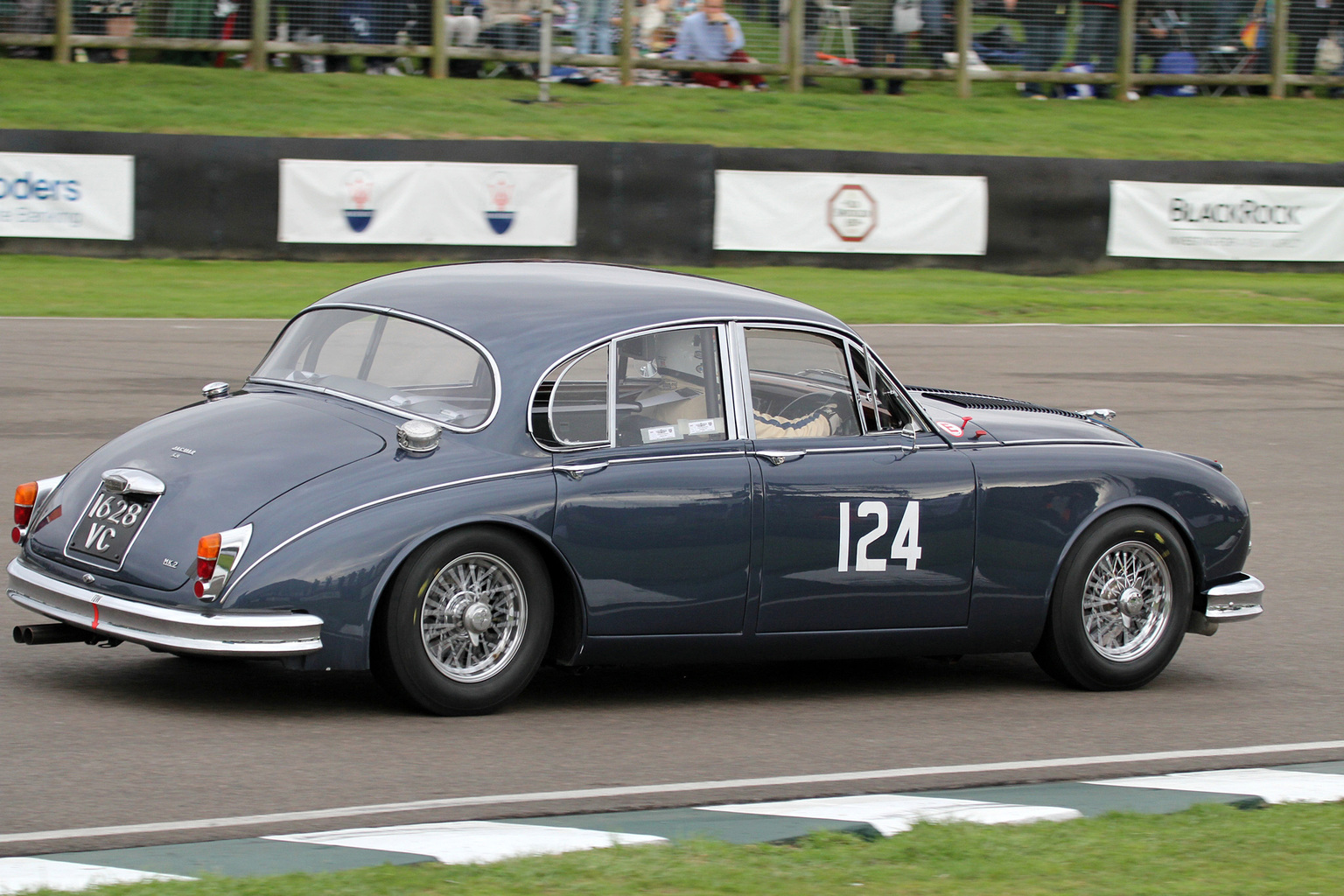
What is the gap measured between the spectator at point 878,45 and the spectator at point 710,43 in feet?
6.72

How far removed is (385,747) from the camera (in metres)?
5.50

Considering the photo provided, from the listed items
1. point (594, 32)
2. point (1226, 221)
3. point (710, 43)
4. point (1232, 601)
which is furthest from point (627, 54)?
point (1232, 601)

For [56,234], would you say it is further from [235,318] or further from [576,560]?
[576,560]

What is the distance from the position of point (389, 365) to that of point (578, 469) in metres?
0.88

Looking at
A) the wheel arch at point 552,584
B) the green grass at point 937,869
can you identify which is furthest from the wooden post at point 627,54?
the green grass at point 937,869

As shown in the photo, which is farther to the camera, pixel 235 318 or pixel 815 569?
pixel 235 318

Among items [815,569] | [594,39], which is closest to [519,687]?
[815,569]

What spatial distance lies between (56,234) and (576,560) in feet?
52.4

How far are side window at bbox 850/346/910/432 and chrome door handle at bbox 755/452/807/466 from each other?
42 cm

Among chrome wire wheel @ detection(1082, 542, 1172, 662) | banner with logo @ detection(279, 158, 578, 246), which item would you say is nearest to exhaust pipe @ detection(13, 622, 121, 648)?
chrome wire wheel @ detection(1082, 542, 1172, 662)

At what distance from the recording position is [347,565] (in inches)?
219

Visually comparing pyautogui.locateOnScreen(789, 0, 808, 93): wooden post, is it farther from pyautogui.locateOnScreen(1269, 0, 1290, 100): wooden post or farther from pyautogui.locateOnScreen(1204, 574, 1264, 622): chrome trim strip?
pyautogui.locateOnScreen(1204, 574, 1264, 622): chrome trim strip

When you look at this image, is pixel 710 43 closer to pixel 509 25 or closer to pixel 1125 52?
pixel 509 25

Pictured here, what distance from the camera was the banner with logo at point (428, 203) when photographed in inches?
814
